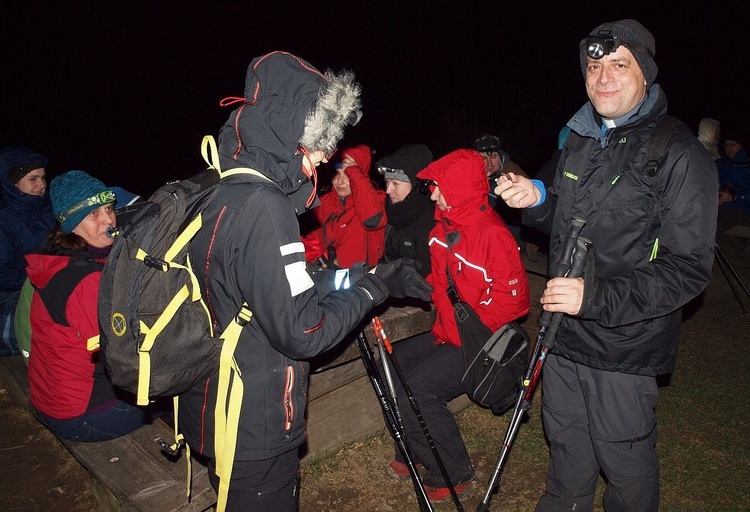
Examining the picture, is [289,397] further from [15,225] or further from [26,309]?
[15,225]

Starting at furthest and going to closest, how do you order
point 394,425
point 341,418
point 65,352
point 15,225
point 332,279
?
point 15,225
point 341,418
point 394,425
point 65,352
point 332,279

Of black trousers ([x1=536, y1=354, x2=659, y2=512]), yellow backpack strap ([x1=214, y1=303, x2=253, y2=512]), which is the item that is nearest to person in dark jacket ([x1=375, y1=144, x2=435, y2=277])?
black trousers ([x1=536, y1=354, x2=659, y2=512])

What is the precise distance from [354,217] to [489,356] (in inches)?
91.3

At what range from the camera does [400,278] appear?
110 inches

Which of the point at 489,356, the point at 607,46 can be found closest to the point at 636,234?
the point at 607,46

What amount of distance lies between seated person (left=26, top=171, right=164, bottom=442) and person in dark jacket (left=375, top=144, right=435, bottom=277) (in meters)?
2.38

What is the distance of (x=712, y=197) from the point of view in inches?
94.4

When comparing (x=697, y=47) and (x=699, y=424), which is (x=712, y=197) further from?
(x=697, y=47)

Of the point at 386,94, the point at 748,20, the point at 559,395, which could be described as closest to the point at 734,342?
the point at 559,395

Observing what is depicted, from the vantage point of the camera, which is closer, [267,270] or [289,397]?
[267,270]

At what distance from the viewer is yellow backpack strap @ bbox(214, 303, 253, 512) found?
2.19 m

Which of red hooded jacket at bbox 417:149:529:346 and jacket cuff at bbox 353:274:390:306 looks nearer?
jacket cuff at bbox 353:274:390:306

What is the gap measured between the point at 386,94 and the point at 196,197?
2425 cm

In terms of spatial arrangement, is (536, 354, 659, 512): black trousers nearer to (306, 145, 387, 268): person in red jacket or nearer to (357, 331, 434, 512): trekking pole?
(357, 331, 434, 512): trekking pole
